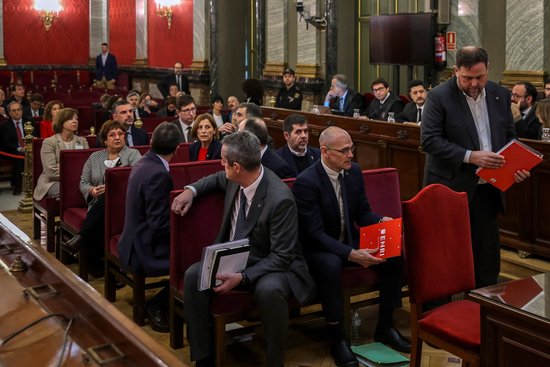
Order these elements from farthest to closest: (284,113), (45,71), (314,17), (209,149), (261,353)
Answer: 1. (45,71)
2. (314,17)
3. (284,113)
4. (209,149)
5. (261,353)

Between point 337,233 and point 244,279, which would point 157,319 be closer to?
point 244,279

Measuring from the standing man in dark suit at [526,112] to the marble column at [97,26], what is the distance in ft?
42.8

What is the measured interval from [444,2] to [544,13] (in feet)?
5.45

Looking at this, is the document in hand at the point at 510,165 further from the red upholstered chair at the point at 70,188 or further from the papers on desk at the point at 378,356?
the red upholstered chair at the point at 70,188

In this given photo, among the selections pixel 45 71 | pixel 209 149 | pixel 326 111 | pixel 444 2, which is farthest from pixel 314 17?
pixel 45 71

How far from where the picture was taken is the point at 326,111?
8523 millimetres

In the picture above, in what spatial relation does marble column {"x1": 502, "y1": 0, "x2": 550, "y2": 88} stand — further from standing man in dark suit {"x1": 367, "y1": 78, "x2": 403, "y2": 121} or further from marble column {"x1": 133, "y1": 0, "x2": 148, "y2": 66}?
marble column {"x1": 133, "y1": 0, "x2": 148, "y2": 66}

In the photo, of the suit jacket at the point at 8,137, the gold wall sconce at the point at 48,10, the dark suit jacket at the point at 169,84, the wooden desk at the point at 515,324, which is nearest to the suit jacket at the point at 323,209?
the wooden desk at the point at 515,324

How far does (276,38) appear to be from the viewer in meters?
12.3

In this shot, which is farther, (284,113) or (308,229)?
(284,113)

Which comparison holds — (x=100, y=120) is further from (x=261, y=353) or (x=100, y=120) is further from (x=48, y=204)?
(x=261, y=353)

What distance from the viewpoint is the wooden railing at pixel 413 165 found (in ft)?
17.9

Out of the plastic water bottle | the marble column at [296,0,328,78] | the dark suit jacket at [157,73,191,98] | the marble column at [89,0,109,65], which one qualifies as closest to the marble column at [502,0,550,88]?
the marble column at [296,0,328,78]

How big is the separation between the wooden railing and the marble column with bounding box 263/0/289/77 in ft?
10.6
